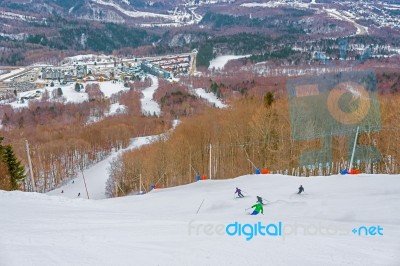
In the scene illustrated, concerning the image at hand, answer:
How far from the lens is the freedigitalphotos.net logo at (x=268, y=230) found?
882cm

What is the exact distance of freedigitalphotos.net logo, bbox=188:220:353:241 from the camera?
8.82 meters

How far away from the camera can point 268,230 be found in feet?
29.8

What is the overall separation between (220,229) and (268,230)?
3.62 feet

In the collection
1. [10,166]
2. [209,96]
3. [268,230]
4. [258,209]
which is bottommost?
[209,96]

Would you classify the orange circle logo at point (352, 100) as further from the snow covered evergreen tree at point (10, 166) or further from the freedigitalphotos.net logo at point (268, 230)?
the snow covered evergreen tree at point (10, 166)

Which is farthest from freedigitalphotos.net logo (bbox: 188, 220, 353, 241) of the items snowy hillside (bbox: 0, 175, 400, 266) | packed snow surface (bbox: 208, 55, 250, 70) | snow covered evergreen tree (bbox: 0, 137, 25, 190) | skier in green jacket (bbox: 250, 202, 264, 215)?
packed snow surface (bbox: 208, 55, 250, 70)

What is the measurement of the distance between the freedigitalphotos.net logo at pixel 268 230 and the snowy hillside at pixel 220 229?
0.02 m

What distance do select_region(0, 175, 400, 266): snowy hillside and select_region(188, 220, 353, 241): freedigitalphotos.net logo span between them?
23mm

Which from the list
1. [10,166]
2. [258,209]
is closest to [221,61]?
[10,166]

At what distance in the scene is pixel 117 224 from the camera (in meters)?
10.2

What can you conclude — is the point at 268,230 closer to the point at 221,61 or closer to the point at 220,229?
the point at 220,229

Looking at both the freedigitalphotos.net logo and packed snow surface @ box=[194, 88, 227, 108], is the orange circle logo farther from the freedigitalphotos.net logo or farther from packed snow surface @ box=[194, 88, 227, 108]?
packed snow surface @ box=[194, 88, 227, 108]

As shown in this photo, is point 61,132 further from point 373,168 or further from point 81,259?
point 81,259

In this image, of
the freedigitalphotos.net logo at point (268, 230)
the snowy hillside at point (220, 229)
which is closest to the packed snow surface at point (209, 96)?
the snowy hillside at point (220, 229)
